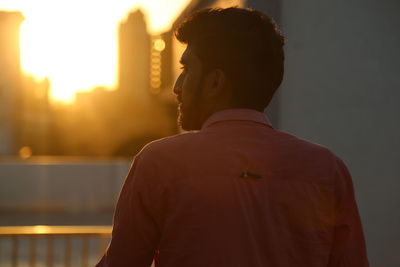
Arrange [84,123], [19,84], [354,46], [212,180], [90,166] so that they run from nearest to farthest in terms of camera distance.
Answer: [212,180] → [354,46] → [90,166] → [19,84] → [84,123]

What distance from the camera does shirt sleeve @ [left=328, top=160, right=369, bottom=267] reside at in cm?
129

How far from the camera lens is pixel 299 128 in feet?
11.0

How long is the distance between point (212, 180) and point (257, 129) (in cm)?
16

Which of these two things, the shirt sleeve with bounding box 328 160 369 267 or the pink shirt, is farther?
the shirt sleeve with bounding box 328 160 369 267

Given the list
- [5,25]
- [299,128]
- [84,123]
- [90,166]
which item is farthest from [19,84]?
[299,128]

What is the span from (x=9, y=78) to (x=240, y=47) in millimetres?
34462

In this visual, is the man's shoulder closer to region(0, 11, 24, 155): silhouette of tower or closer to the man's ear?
the man's ear

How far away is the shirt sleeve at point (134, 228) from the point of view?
1.17 m

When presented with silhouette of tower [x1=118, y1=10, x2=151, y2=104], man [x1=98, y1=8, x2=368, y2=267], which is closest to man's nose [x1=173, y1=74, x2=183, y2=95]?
man [x1=98, y1=8, x2=368, y2=267]

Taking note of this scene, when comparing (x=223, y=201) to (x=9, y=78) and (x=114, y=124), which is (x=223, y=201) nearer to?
(x=9, y=78)

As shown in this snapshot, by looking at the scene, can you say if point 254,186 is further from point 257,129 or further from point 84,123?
point 84,123

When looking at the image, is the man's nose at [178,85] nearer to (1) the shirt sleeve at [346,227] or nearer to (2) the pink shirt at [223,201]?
(2) the pink shirt at [223,201]

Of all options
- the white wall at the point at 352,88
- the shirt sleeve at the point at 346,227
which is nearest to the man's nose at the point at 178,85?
the shirt sleeve at the point at 346,227

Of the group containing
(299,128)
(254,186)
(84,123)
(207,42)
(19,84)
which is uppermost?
(207,42)
